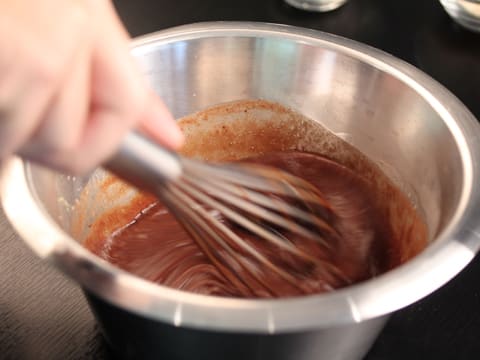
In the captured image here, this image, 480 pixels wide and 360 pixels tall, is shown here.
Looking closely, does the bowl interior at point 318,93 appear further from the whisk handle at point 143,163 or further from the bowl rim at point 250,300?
the whisk handle at point 143,163

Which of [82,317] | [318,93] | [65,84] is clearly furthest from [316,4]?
[65,84]

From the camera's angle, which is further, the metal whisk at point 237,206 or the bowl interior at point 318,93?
the bowl interior at point 318,93

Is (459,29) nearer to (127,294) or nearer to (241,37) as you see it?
(241,37)

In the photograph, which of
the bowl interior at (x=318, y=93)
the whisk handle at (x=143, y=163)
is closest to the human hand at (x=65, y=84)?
the whisk handle at (x=143, y=163)

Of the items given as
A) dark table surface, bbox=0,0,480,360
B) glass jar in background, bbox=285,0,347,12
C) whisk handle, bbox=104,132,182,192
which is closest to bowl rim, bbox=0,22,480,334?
whisk handle, bbox=104,132,182,192

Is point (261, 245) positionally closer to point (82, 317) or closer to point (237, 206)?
point (237, 206)

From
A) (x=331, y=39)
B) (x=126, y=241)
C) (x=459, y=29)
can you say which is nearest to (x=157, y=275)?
(x=126, y=241)
